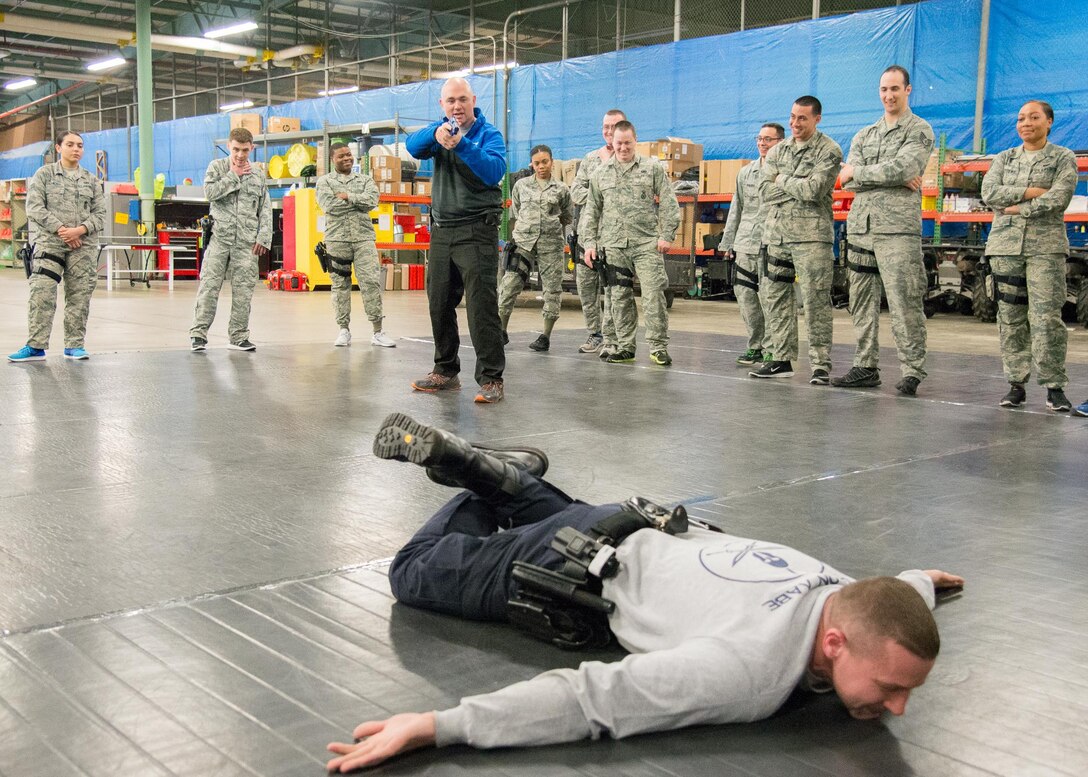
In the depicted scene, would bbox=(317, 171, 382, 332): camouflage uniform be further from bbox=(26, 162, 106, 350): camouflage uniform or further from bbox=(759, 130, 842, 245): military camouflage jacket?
bbox=(759, 130, 842, 245): military camouflage jacket

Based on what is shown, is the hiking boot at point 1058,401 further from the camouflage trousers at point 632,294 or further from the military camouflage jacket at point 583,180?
the military camouflage jacket at point 583,180

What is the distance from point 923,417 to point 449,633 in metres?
4.05

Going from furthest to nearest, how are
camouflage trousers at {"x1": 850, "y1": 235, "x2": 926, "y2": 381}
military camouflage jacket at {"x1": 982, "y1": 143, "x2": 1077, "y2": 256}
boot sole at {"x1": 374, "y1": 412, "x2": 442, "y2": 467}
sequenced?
camouflage trousers at {"x1": 850, "y1": 235, "x2": 926, "y2": 381}, military camouflage jacket at {"x1": 982, "y1": 143, "x2": 1077, "y2": 256}, boot sole at {"x1": 374, "y1": 412, "x2": 442, "y2": 467}

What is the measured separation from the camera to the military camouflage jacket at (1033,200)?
5.82 m

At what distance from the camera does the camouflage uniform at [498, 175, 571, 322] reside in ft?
29.5

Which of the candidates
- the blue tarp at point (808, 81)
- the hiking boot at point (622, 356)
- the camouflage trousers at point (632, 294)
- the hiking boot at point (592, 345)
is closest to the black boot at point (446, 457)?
the camouflage trousers at point (632, 294)

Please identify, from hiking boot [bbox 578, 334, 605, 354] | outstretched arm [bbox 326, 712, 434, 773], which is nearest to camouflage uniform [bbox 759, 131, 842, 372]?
hiking boot [bbox 578, 334, 605, 354]

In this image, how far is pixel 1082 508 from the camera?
378cm

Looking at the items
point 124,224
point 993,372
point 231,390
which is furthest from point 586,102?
→ point 231,390

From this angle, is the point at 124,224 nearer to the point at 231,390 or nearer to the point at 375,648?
the point at 231,390

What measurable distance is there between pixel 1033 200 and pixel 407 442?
460 cm

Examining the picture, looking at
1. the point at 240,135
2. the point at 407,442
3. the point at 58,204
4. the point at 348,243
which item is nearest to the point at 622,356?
the point at 348,243

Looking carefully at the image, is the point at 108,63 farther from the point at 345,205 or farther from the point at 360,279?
the point at 360,279

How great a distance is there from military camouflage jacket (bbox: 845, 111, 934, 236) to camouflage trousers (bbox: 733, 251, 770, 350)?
1445 mm
